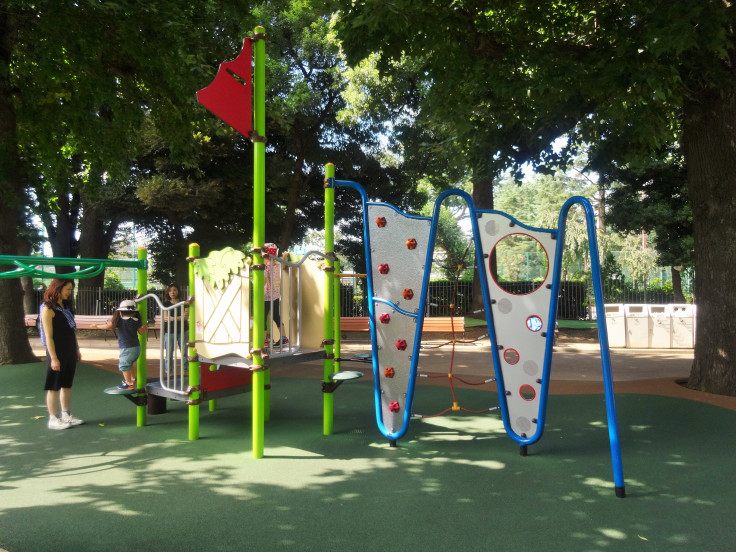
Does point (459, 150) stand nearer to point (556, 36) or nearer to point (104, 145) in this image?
point (556, 36)

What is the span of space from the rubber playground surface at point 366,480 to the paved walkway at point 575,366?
1.71ft

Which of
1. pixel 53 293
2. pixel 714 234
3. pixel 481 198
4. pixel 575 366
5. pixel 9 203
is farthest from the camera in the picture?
pixel 481 198

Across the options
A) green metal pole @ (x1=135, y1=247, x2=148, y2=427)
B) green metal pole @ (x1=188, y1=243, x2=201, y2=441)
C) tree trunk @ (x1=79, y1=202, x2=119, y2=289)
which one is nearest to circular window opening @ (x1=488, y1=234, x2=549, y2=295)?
tree trunk @ (x1=79, y1=202, x2=119, y2=289)

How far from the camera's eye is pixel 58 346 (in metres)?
6.03

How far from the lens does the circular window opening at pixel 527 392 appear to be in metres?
5.03

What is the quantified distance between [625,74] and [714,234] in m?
2.52

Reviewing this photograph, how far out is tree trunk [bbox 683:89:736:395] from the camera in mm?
7516

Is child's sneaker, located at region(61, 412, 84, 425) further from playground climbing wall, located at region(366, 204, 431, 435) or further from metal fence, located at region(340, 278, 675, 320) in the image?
metal fence, located at region(340, 278, 675, 320)

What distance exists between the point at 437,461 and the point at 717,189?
5.57 metres

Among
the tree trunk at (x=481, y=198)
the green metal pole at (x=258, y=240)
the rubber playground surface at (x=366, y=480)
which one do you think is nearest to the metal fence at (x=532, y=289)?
the tree trunk at (x=481, y=198)

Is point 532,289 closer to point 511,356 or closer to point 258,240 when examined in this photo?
point 511,356

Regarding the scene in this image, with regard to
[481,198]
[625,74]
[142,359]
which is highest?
[481,198]

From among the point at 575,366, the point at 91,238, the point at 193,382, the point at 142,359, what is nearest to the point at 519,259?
the point at 91,238

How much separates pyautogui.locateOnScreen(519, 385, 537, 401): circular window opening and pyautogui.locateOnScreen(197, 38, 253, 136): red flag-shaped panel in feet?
11.1
